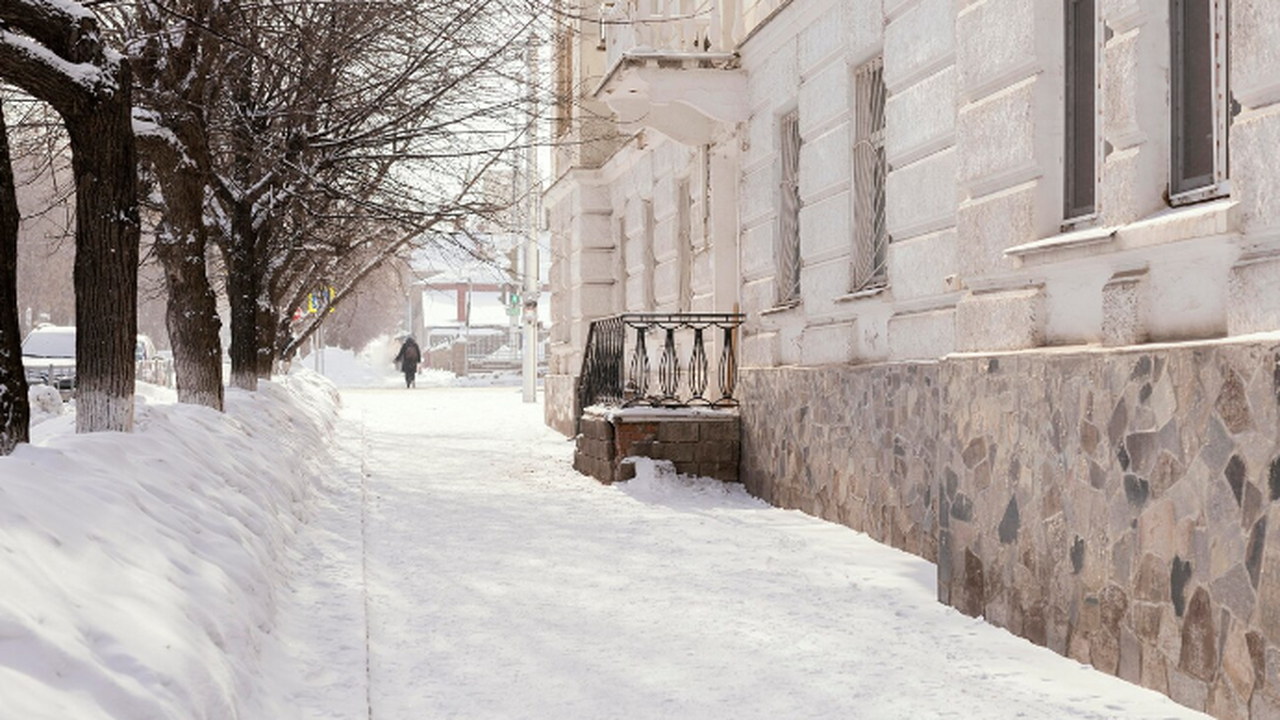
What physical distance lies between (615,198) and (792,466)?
9.56 metres

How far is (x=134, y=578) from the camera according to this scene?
14.8 ft

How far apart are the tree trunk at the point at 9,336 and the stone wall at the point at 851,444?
4.54 metres

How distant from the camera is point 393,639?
626 cm

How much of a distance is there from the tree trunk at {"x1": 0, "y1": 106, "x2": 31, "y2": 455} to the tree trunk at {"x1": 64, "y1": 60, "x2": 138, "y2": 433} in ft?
3.20

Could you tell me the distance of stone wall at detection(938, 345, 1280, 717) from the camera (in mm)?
4578

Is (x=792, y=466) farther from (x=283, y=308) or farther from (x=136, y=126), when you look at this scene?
(x=283, y=308)

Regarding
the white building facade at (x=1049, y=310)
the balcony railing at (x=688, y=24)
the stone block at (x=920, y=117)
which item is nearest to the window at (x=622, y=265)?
the balcony railing at (x=688, y=24)

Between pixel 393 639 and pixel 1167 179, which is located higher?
pixel 1167 179

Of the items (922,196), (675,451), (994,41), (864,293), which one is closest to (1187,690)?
(994,41)

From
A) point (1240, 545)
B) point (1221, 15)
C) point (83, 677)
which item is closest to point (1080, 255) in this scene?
point (1221, 15)

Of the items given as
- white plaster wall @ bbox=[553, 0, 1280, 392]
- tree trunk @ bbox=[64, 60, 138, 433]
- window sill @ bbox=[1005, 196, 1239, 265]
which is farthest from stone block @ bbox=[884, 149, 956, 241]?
tree trunk @ bbox=[64, 60, 138, 433]

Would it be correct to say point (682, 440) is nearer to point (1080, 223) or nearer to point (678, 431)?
point (678, 431)

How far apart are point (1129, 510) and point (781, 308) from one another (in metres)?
6.43

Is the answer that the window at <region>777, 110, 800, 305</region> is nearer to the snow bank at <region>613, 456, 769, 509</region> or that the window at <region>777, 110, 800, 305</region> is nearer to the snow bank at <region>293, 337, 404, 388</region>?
the snow bank at <region>613, 456, 769, 509</region>
